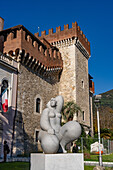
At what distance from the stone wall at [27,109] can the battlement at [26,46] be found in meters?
1.64

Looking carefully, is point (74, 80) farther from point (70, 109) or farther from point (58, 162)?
point (58, 162)

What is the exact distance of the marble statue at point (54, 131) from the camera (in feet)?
15.2

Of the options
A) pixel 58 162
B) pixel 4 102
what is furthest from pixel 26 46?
pixel 58 162

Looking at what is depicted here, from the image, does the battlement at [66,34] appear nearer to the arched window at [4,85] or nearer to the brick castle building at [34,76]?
the brick castle building at [34,76]

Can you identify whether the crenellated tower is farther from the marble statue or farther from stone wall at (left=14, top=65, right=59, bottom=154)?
the marble statue

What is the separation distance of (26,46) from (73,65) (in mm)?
7168

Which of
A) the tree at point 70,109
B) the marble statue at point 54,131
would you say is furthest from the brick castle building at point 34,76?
the marble statue at point 54,131

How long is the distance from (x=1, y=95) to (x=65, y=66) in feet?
35.0

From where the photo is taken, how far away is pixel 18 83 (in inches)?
643

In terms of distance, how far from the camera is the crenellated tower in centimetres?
2175

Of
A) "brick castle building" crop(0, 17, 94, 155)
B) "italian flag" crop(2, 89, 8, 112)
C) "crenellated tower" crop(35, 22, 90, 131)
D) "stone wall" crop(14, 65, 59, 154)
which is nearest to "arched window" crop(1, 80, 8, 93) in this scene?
"brick castle building" crop(0, 17, 94, 155)

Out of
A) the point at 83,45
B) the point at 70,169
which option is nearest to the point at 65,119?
the point at 83,45

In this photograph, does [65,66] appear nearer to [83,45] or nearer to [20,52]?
[83,45]

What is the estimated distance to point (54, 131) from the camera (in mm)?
4934
